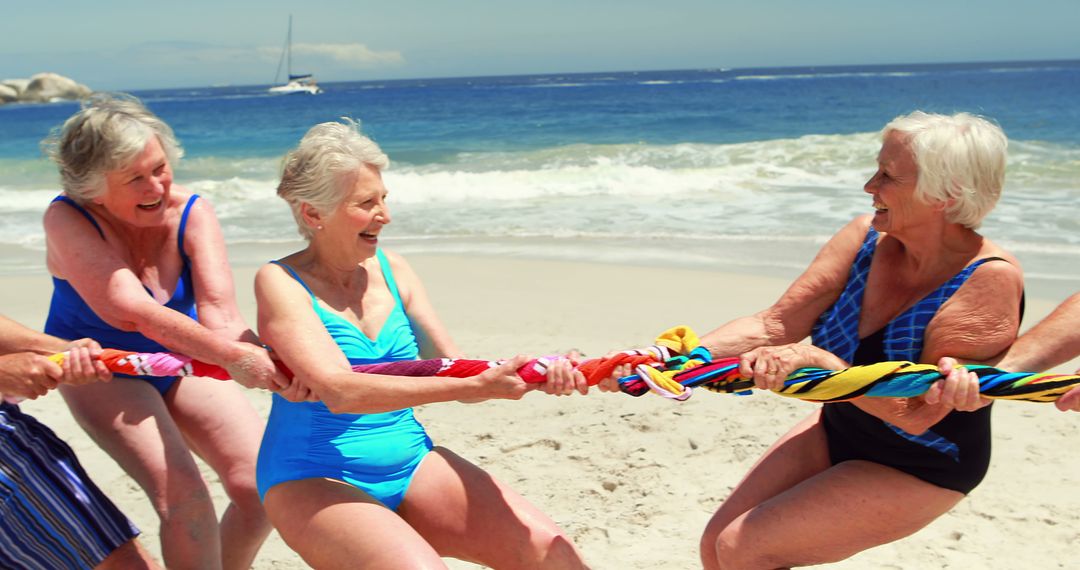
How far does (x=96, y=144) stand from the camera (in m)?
2.92

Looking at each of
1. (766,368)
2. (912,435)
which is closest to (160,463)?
(766,368)

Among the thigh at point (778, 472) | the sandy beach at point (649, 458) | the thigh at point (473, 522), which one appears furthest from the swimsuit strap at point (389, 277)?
the sandy beach at point (649, 458)

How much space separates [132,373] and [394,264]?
2.74 feet

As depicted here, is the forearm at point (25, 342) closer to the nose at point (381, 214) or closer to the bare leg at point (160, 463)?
the bare leg at point (160, 463)

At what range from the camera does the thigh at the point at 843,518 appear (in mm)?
2697

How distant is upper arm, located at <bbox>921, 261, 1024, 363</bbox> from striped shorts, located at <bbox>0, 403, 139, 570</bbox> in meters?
2.41

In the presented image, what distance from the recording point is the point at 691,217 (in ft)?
40.0

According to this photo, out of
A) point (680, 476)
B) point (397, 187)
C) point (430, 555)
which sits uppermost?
point (430, 555)

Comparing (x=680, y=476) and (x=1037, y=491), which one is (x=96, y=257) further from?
(x=1037, y=491)

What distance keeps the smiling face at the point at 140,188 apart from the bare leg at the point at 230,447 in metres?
0.59

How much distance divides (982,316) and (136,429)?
251 centimetres

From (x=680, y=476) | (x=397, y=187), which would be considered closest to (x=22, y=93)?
(x=397, y=187)

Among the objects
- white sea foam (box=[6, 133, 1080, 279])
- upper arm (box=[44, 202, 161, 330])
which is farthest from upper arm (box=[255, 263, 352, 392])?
white sea foam (box=[6, 133, 1080, 279])

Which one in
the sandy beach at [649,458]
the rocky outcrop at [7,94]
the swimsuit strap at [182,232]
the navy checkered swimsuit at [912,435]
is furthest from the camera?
the rocky outcrop at [7,94]
